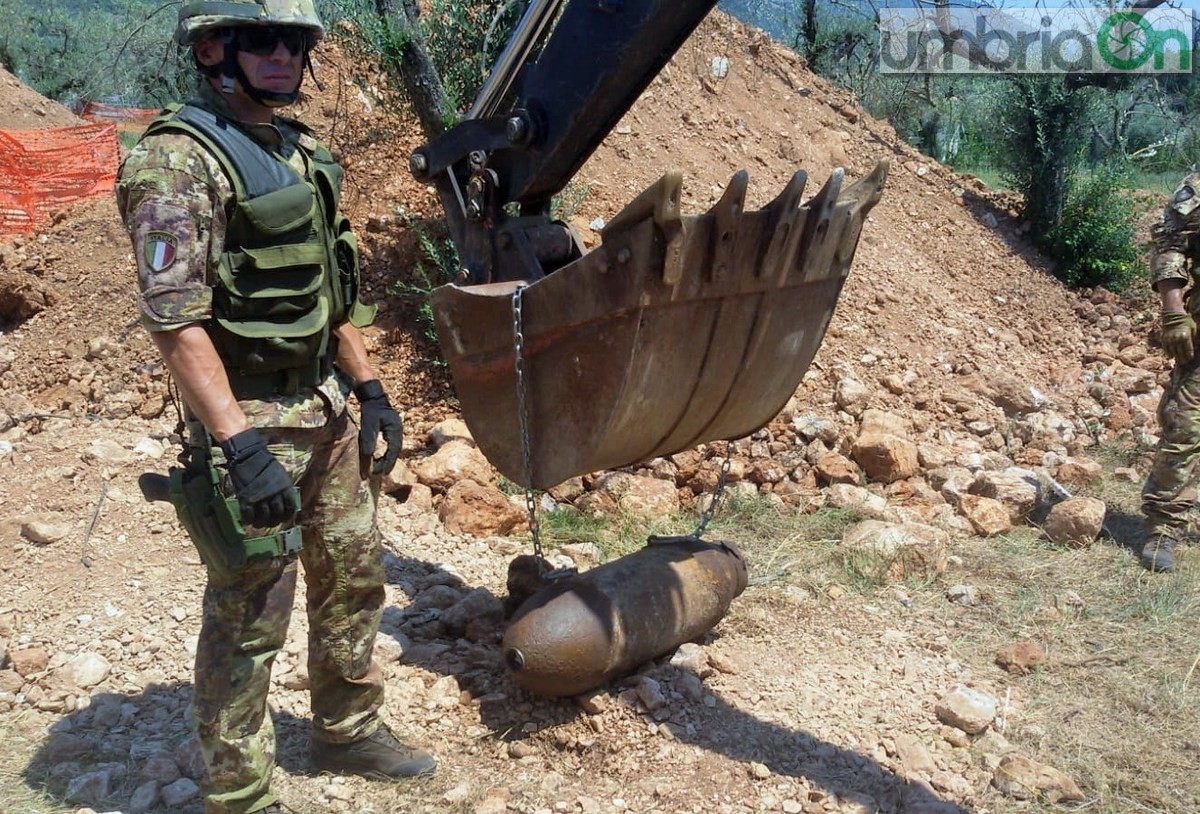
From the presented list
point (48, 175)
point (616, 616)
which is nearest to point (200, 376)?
point (616, 616)

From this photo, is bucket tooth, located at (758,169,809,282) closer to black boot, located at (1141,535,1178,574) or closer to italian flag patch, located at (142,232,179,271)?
italian flag patch, located at (142,232,179,271)

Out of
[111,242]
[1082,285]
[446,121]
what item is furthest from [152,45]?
[1082,285]

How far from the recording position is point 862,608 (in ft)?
14.0

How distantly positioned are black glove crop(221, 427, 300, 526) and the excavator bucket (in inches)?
33.4

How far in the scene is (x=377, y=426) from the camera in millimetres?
3092

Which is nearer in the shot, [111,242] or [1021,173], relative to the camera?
[111,242]

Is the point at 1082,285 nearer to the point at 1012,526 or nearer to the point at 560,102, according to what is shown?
the point at 1012,526

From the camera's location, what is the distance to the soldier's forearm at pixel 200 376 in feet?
7.95

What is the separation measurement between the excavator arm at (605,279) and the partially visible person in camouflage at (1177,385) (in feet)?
8.33

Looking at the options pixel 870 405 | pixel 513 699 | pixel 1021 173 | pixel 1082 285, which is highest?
pixel 1021 173

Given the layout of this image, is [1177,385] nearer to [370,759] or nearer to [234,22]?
[370,759]

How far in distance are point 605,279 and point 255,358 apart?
913 mm

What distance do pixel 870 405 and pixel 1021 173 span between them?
4.90 meters

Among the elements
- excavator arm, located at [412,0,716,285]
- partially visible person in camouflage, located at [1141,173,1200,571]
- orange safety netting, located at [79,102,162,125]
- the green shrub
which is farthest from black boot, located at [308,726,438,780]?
orange safety netting, located at [79,102,162,125]
